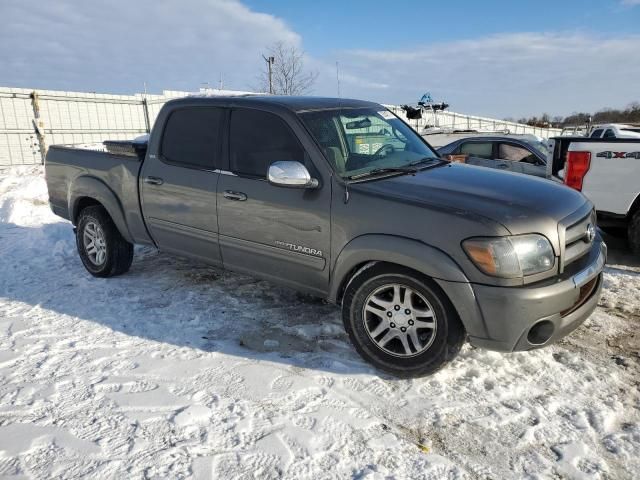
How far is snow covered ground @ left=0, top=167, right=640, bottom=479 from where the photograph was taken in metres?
2.56

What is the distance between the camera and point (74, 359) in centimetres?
361

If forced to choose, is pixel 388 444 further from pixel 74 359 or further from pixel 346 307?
pixel 74 359

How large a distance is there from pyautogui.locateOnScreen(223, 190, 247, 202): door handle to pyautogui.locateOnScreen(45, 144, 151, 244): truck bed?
4.07ft

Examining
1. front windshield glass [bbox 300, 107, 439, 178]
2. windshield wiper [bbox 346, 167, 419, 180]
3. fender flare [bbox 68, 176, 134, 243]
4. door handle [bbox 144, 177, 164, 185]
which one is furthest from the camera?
fender flare [bbox 68, 176, 134, 243]

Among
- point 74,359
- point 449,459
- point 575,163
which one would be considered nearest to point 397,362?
point 449,459

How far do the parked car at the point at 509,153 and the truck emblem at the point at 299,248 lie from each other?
19.4 feet

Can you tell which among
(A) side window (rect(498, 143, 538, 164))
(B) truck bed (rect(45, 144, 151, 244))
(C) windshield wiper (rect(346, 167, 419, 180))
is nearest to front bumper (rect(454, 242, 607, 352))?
(C) windshield wiper (rect(346, 167, 419, 180))

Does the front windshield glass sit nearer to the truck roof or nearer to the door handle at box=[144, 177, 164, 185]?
the truck roof

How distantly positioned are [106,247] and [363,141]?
2993 millimetres

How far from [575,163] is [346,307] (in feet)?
11.3

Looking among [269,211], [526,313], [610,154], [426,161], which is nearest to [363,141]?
[426,161]

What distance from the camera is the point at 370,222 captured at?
3.31 meters

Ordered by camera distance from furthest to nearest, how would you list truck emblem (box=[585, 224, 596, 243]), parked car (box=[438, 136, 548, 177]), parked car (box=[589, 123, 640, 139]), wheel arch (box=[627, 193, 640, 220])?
parked car (box=[589, 123, 640, 139]), parked car (box=[438, 136, 548, 177]), wheel arch (box=[627, 193, 640, 220]), truck emblem (box=[585, 224, 596, 243])

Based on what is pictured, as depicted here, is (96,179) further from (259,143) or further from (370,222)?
(370,222)
